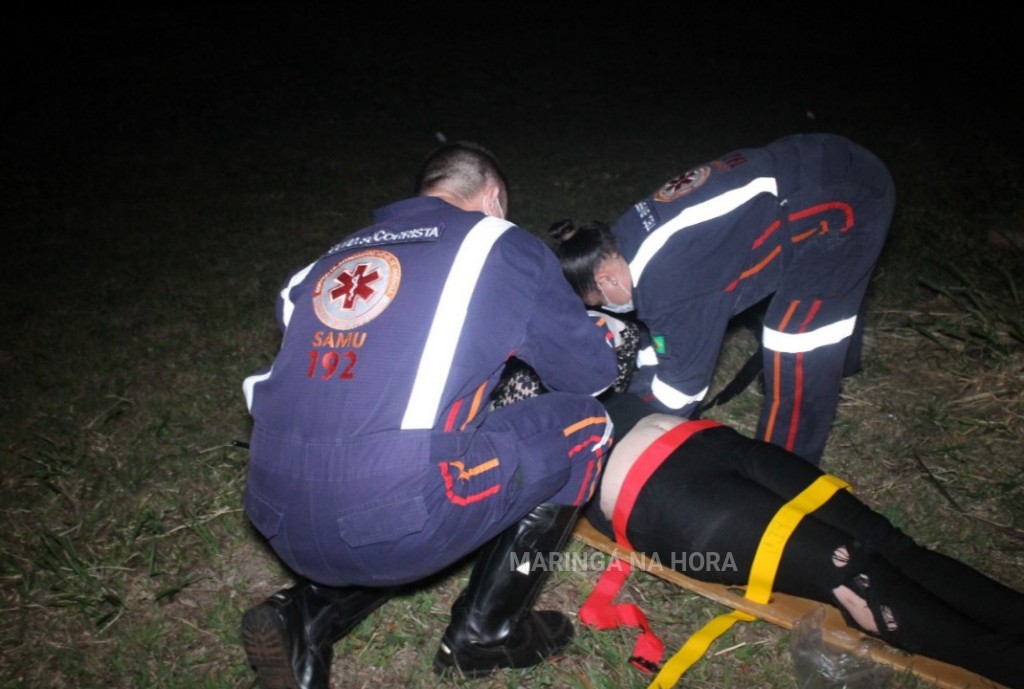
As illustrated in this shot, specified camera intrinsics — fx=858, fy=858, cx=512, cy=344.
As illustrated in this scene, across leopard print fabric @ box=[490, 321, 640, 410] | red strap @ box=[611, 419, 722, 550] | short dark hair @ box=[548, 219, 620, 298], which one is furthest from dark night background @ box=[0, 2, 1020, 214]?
red strap @ box=[611, 419, 722, 550]

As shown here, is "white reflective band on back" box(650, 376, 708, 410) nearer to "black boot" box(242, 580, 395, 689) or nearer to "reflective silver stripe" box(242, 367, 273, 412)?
"black boot" box(242, 580, 395, 689)

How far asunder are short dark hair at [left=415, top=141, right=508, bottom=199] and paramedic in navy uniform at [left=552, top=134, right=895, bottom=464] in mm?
400

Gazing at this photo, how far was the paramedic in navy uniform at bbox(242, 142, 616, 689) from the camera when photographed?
1.97 meters

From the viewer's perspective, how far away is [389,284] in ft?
6.63

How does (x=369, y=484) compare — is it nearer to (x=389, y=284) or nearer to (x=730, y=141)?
(x=389, y=284)

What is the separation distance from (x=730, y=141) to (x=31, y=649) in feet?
19.8

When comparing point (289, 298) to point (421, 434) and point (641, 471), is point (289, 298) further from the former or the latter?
point (641, 471)

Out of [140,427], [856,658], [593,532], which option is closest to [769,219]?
[593,532]

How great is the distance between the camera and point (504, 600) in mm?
2355

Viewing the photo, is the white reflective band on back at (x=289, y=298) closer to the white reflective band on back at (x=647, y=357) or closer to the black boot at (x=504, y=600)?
the black boot at (x=504, y=600)

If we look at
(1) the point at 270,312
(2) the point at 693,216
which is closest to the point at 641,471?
(2) the point at 693,216

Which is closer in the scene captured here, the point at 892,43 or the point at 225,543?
the point at 225,543

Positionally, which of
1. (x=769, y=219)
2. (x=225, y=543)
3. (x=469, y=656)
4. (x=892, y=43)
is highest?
(x=892, y=43)

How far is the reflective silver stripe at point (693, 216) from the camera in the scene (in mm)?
2812
